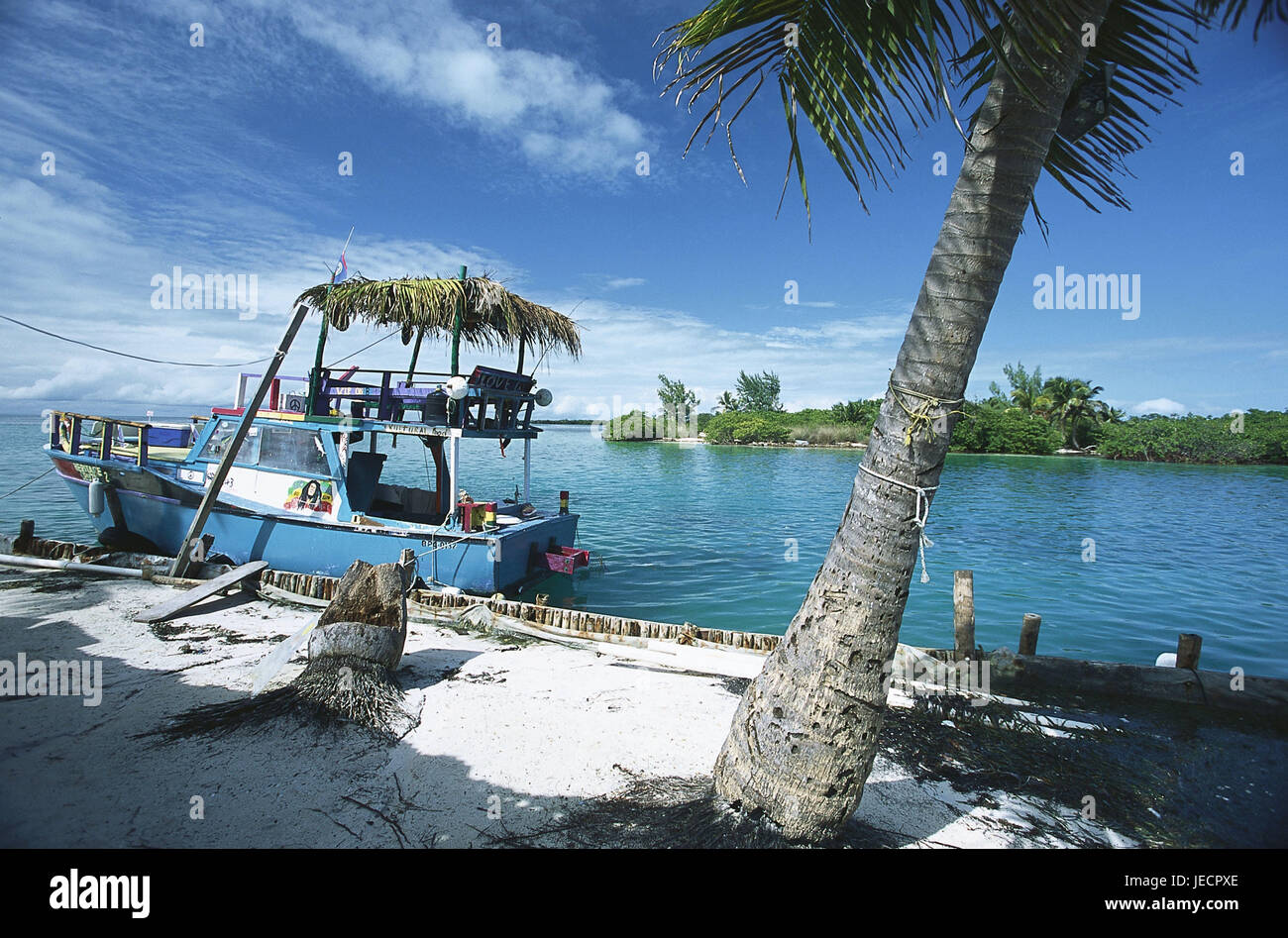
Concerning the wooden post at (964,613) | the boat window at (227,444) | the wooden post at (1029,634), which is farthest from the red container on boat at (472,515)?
the wooden post at (1029,634)

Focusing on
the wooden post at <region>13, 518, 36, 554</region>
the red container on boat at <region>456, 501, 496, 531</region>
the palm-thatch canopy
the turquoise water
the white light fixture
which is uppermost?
the palm-thatch canopy

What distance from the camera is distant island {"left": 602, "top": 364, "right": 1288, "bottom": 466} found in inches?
2467

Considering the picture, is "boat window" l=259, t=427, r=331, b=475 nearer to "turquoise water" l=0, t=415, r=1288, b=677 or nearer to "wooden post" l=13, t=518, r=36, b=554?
"wooden post" l=13, t=518, r=36, b=554

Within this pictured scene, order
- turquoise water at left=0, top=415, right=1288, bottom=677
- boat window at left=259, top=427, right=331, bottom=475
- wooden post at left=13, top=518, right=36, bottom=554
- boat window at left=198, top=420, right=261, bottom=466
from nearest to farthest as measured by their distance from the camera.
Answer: wooden post at left=13, top=518, right=36, bottom=554
boat window at left=259, top=427, right=331, bottom=475
boat window at left=198, top=420, right=261, bottom=466
turquoise water at left=0, top=415, right=1288, bottom=677

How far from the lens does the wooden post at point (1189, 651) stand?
7.38m

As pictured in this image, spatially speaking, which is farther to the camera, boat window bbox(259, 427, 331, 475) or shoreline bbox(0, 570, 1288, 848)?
boat window bbox(259, 427, 331, 475)

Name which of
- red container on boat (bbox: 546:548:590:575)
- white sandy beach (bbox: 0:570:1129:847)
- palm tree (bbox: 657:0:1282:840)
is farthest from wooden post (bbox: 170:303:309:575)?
palm tree (bbox: 657:0:1282:840)

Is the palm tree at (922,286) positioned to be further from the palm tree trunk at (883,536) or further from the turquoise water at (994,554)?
the turquoise water at (994,554)

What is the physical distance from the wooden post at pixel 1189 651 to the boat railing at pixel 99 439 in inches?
703

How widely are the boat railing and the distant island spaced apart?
47093 mm
